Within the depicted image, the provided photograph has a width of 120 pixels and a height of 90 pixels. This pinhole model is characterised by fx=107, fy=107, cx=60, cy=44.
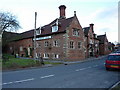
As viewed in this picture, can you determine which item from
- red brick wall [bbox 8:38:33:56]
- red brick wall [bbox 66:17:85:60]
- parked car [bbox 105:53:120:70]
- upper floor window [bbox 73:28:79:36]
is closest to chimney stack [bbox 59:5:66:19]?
red brick wall [bbox 66:17:85:60]

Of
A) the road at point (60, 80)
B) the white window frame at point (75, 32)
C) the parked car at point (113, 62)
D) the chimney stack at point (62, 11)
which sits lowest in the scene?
the road at point (60, 80)

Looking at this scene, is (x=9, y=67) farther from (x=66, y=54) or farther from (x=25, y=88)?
(x=66, y=54)

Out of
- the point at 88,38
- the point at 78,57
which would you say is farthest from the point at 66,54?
the point at 88,38

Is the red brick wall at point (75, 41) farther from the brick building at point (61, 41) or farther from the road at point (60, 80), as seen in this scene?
the road at point (60, 80)

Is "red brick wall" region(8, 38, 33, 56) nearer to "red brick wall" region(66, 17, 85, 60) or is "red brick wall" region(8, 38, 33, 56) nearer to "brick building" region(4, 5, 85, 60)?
"brick building" region(4, 5, 85, 60)

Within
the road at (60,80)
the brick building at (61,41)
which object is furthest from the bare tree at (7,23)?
the road at (60,80)

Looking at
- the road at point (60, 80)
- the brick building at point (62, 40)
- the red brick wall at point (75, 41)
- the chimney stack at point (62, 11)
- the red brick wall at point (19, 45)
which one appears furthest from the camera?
the red brick wall at point (19, 45)

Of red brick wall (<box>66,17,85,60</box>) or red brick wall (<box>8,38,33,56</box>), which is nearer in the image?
red brick wall (<box>66,17,85,60</box>)

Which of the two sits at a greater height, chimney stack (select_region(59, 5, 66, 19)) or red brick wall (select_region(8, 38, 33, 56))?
chimney stack (select_region(59, 5, 66, 19))

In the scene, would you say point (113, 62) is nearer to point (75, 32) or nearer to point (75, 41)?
point (75, 41)

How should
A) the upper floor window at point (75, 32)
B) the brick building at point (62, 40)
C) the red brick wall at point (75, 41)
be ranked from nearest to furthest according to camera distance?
the brick building at point (62, 40) < the red brick wall at point (75, 41) < the upper floor window at point (75, 32)

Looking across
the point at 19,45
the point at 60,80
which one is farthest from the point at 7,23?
the point at 60,80

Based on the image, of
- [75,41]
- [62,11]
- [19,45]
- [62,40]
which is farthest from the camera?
[19,45]

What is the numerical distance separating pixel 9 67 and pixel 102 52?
42.8m
